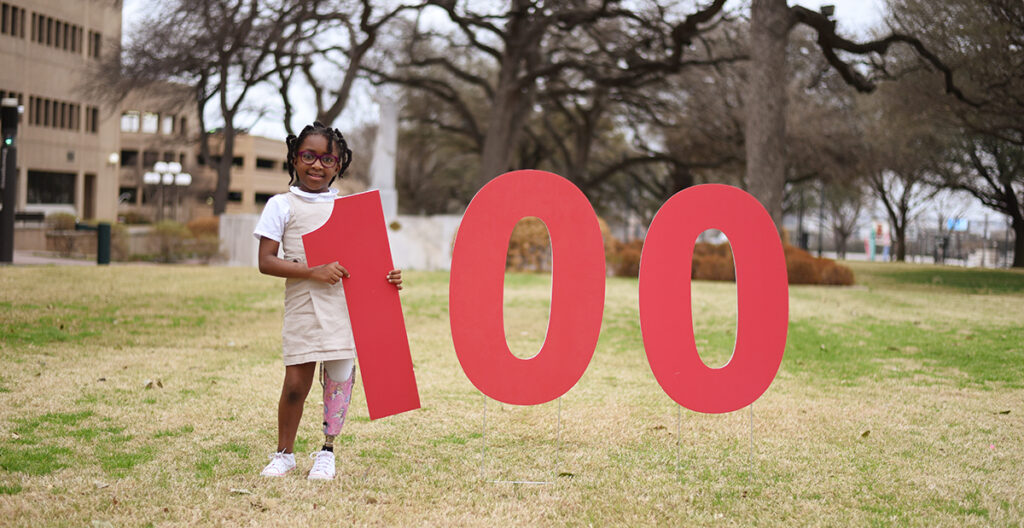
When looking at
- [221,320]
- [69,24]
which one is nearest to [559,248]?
[221,320]

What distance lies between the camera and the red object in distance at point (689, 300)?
15.7ft

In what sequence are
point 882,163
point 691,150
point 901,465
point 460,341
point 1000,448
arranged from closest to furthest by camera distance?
point 460,341 → point 901,465 → point 1000,448 → point 882,163 → point 691,150

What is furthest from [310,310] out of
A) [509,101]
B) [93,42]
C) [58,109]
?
[93,42]

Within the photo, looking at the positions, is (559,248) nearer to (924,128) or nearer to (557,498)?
(557,498)

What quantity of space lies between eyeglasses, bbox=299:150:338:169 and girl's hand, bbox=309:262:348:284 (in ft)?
1.67

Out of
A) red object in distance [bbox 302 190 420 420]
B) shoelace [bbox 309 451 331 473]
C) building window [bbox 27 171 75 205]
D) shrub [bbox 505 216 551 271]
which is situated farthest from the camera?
building window [bbox 27 171 75 205]

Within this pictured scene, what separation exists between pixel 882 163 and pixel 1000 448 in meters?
28.8

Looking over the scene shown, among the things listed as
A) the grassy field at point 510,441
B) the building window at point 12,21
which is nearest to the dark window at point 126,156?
the building window at point 12,21

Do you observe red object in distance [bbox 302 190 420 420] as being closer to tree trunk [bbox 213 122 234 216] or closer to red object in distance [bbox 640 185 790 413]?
red object in distance [bbox 640 185 790 413]

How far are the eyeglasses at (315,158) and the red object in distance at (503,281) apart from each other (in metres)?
0.74

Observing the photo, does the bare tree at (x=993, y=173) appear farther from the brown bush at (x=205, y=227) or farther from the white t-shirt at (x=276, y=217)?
the white t-shirt at (x=276, y=217)

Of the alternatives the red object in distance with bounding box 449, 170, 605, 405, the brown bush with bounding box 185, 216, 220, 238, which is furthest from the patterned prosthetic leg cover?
the brown bush with bounding box 185, 216, 220, 238

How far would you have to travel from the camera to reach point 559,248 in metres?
4.81

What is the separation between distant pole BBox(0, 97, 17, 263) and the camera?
681 inches
